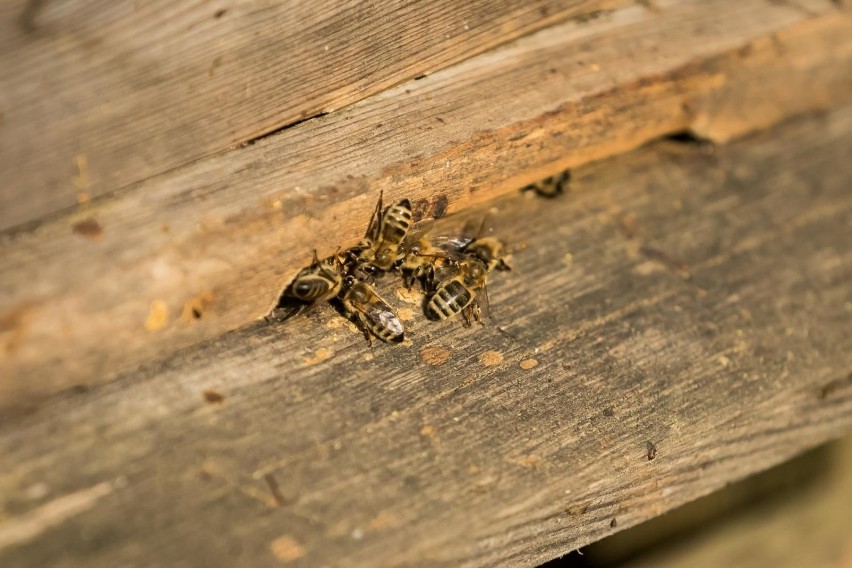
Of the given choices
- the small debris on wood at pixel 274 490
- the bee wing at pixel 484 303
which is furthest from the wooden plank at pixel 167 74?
the small debris on wood at pixel 274 490

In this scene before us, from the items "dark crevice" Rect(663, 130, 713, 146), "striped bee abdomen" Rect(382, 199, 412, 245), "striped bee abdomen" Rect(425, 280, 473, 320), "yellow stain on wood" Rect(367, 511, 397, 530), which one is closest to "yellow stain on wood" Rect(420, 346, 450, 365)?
"striped bee abdomen" Rect(425, 280, 473, 320)

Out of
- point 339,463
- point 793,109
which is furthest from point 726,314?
point 339,463

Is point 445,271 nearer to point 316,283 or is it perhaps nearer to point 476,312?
point 476,312

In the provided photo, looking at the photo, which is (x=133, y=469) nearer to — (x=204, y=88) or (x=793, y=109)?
(x=204, y=88)

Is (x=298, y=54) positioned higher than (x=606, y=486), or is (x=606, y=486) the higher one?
(x=298, y=54)

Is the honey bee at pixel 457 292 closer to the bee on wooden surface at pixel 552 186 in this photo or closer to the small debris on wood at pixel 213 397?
the bee on wooden surface at pixel 552 186

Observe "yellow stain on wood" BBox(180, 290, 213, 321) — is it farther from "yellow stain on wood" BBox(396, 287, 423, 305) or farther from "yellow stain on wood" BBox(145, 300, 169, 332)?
"yellow stain on wood" BBox(396, 287, 423, 305)
